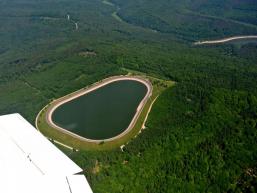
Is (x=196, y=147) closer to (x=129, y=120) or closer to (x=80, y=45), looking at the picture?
(x=129, y=120)

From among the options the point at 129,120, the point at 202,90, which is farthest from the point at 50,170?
the point at 202,90

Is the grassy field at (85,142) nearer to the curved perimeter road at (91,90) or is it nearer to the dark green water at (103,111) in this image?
the curved perimeter road at (91,90)

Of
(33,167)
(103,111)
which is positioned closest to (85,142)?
(103,111)

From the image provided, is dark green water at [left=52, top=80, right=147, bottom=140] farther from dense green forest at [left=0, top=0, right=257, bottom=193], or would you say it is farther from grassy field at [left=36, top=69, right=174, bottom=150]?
dense green forest at [left=0, top=0, right=257, bottom=193]

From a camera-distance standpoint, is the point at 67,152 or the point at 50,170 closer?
the point at 50,170

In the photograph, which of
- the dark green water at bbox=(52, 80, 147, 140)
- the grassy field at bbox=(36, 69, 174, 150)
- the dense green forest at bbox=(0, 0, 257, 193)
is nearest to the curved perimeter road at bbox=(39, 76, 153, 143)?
the grassy field at bbox=(36, 69, 174, 150)

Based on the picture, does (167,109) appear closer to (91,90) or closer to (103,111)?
(103,111)
